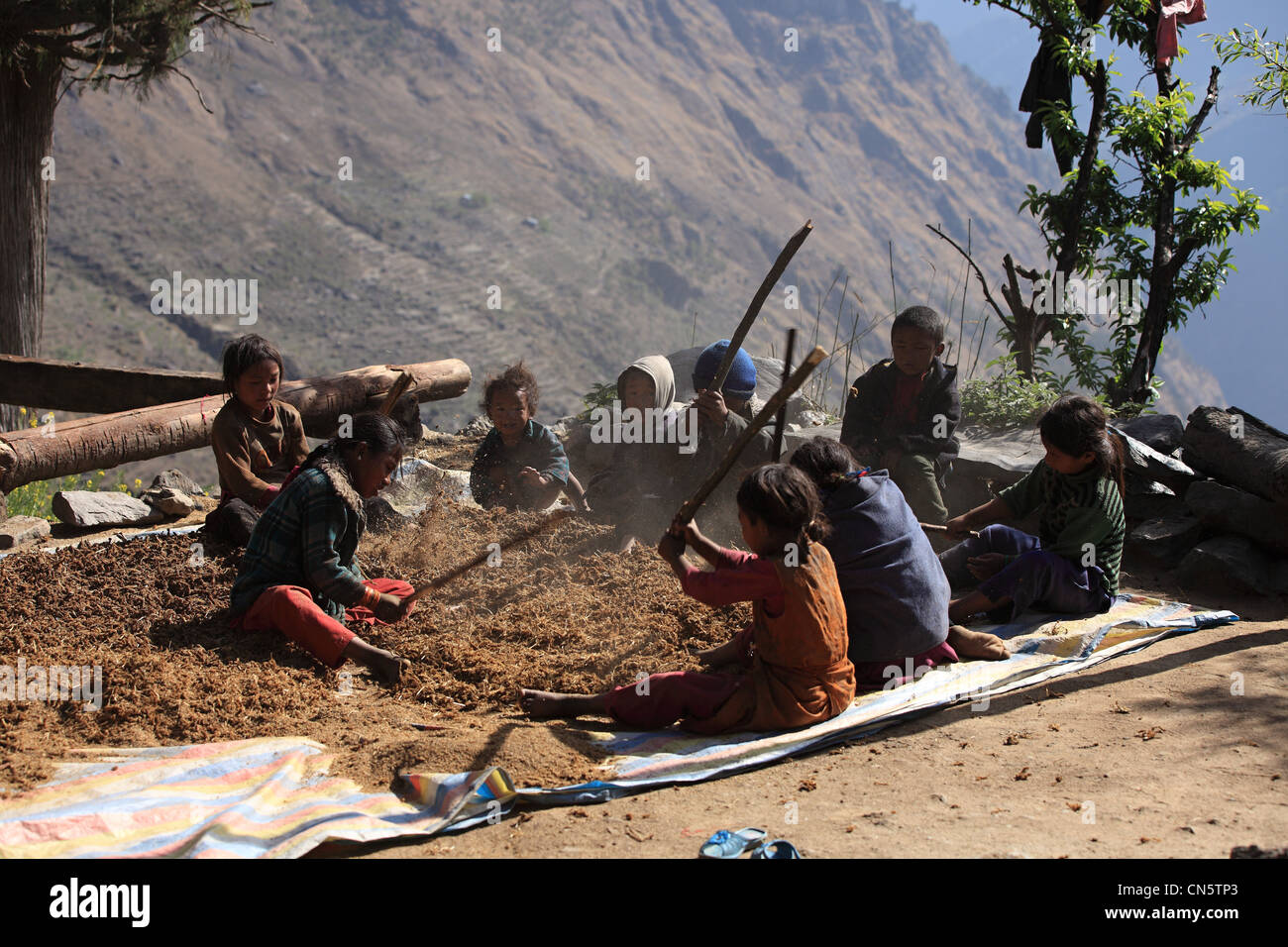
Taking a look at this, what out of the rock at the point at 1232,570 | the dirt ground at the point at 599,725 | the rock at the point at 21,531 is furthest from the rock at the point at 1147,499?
the rock at the point at 21,531

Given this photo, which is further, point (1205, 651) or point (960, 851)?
point (1205, 651)

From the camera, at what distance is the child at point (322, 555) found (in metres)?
3.48

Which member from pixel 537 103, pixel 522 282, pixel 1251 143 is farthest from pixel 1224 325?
pixel 522 282

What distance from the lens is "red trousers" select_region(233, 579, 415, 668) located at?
11.4ft

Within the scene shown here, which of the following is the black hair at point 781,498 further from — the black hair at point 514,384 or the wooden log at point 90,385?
the wooden log at point 90,385

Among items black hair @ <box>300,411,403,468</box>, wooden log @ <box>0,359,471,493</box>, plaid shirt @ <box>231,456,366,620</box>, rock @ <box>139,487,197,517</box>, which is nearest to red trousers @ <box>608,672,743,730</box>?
plaid shirt @ <box>231,456,366,620</box>

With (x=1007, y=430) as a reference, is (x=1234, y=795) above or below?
below

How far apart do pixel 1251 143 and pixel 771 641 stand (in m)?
111

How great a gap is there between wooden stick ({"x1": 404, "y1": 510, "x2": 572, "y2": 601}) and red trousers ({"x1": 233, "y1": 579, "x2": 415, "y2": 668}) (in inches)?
14.2

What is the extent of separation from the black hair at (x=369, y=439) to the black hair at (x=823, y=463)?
1.42 m

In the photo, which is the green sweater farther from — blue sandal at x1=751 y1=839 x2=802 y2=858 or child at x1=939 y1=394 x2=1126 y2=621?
blue sandal at x1=751 y1=839 x2=802 y2=858

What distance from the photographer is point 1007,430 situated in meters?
6.12

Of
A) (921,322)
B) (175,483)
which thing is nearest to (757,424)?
(921,322)
